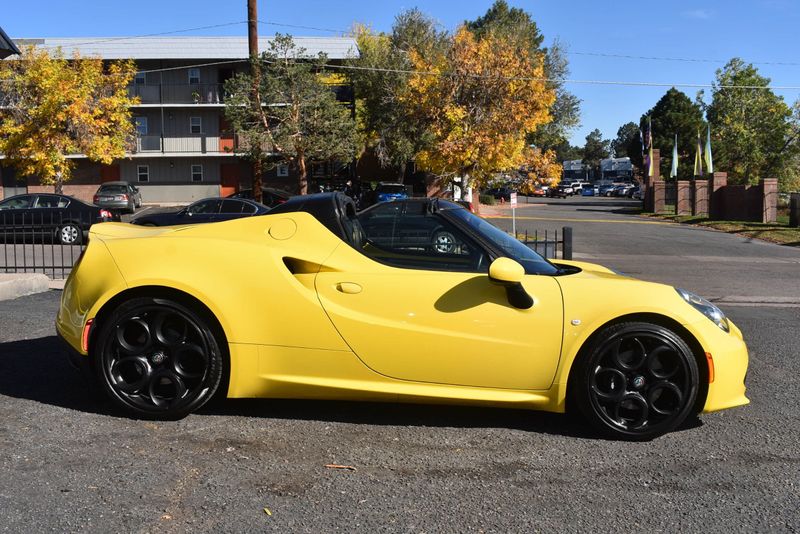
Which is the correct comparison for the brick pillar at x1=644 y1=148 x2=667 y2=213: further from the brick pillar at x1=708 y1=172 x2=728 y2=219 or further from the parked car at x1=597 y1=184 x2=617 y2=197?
the parked car at x1=597 y1=184 x2=617 y2=197

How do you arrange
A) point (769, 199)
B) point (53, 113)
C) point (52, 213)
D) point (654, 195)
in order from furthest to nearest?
1. point (654, 195)
2. point (769, 199)
3. point (53, 113)
4. point (52, 213)

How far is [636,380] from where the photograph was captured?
13.3ft

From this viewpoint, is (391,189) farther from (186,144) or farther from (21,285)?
(21,285)

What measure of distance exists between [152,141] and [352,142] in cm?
1666

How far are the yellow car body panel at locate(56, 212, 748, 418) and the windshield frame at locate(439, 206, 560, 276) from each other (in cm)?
19

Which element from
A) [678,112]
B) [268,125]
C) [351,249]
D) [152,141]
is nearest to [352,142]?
[268,125]

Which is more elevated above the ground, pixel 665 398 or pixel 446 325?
pixel 446 325

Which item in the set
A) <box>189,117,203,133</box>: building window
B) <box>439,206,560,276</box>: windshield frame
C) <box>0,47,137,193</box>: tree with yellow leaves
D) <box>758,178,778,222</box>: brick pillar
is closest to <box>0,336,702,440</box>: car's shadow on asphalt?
<box>439,206,560,276</box>: windshield frame

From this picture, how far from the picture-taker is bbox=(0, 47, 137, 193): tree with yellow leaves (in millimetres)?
30297

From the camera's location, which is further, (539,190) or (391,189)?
(539,190)

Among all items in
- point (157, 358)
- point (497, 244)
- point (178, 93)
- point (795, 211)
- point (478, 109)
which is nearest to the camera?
point (157, 358)

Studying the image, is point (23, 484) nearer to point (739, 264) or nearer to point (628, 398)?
point (628, 398)

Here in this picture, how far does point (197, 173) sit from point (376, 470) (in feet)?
137

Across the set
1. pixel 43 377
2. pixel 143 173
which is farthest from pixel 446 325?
pixel 143 173
